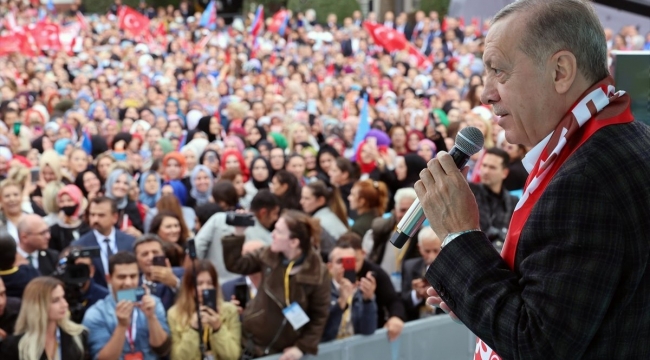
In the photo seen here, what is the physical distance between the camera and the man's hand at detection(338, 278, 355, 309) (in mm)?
5365

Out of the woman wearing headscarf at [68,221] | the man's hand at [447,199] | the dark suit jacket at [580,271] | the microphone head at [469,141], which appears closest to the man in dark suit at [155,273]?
the woman wearing headscarf at [68,221]

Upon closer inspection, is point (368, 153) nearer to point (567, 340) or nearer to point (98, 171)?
point (98, 171)

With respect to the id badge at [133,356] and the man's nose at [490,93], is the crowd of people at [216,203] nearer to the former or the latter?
the id badge at [133,356]

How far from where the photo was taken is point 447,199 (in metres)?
1.58

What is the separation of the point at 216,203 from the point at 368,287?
2694 mm

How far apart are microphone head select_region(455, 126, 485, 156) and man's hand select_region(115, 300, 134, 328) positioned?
10.6 feet

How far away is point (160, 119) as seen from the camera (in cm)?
1267

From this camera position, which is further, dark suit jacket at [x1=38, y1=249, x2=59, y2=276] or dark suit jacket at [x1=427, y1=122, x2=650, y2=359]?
dark suit jacket at [x1=38, y1=249, x2=59, y2=276]

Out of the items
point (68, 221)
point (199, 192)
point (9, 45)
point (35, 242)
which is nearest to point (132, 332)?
point (35, 242)

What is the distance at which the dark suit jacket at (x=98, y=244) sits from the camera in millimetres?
6223

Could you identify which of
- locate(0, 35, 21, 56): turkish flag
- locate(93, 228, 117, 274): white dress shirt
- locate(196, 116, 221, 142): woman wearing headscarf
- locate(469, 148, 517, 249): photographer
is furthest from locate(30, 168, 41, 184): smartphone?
locate(0, 35, 21, 56): turkish flag

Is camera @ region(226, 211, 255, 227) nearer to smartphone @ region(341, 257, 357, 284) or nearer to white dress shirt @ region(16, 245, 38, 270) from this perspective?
smartphone @ region(341, 257, 357, 284)

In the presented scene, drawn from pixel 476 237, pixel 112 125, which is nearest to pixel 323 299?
pixel 476 237

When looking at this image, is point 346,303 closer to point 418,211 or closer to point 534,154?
point 418,211
